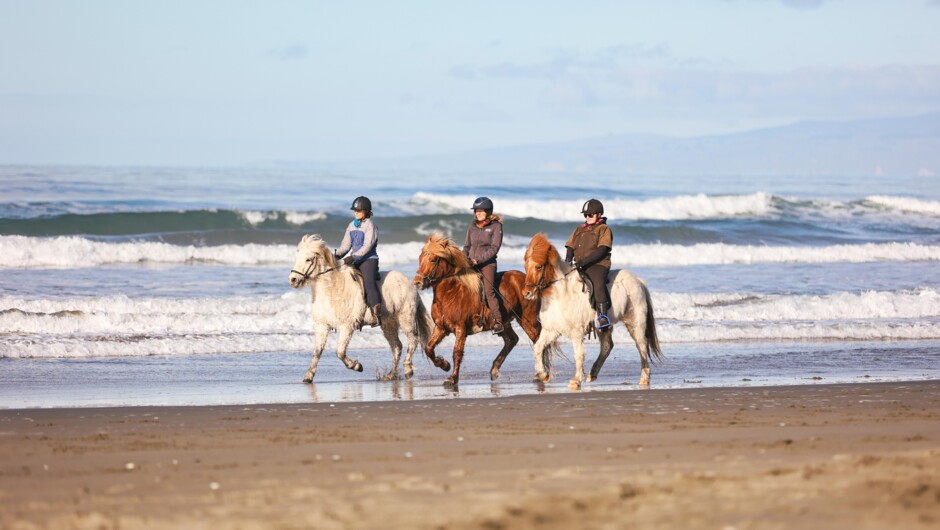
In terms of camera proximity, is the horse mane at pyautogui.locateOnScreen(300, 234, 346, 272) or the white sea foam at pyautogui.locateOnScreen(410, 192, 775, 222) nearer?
the horse mane at pyautogui.locateOnScreen(300, 234, 346, 272)

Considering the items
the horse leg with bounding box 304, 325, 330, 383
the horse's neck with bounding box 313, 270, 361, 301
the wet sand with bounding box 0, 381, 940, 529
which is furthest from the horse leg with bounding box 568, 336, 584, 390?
the horse leg with bounding box 304, 325, 330, 383

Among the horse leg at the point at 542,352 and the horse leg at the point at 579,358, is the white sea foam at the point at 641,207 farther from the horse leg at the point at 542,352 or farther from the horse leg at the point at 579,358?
the horse leg at the point at 579,358

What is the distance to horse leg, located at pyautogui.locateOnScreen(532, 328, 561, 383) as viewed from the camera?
1230cm

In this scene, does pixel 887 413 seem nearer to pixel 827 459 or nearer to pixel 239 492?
pixel 827 459

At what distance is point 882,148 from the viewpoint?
14875 cm

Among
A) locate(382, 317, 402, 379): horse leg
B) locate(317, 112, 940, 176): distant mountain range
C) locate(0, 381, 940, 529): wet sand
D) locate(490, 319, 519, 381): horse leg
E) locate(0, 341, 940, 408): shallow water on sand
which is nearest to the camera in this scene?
locate(0, 381, 940, 529): wet sand

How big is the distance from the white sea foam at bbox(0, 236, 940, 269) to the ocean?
0.06m

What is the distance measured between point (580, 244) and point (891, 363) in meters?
4.70

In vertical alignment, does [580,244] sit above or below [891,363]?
above

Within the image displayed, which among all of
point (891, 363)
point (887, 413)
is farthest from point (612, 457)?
point (891, 363)

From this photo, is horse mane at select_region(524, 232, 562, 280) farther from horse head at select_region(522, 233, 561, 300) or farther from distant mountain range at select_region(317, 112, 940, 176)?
distant mountain range at select_region(317, 112, 940, 176)

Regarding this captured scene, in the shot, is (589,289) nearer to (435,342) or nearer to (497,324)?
(497,324)

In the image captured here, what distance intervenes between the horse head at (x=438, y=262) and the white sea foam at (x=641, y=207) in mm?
35245

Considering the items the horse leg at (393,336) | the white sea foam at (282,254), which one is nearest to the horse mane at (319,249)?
the horse leg at (393,336)
